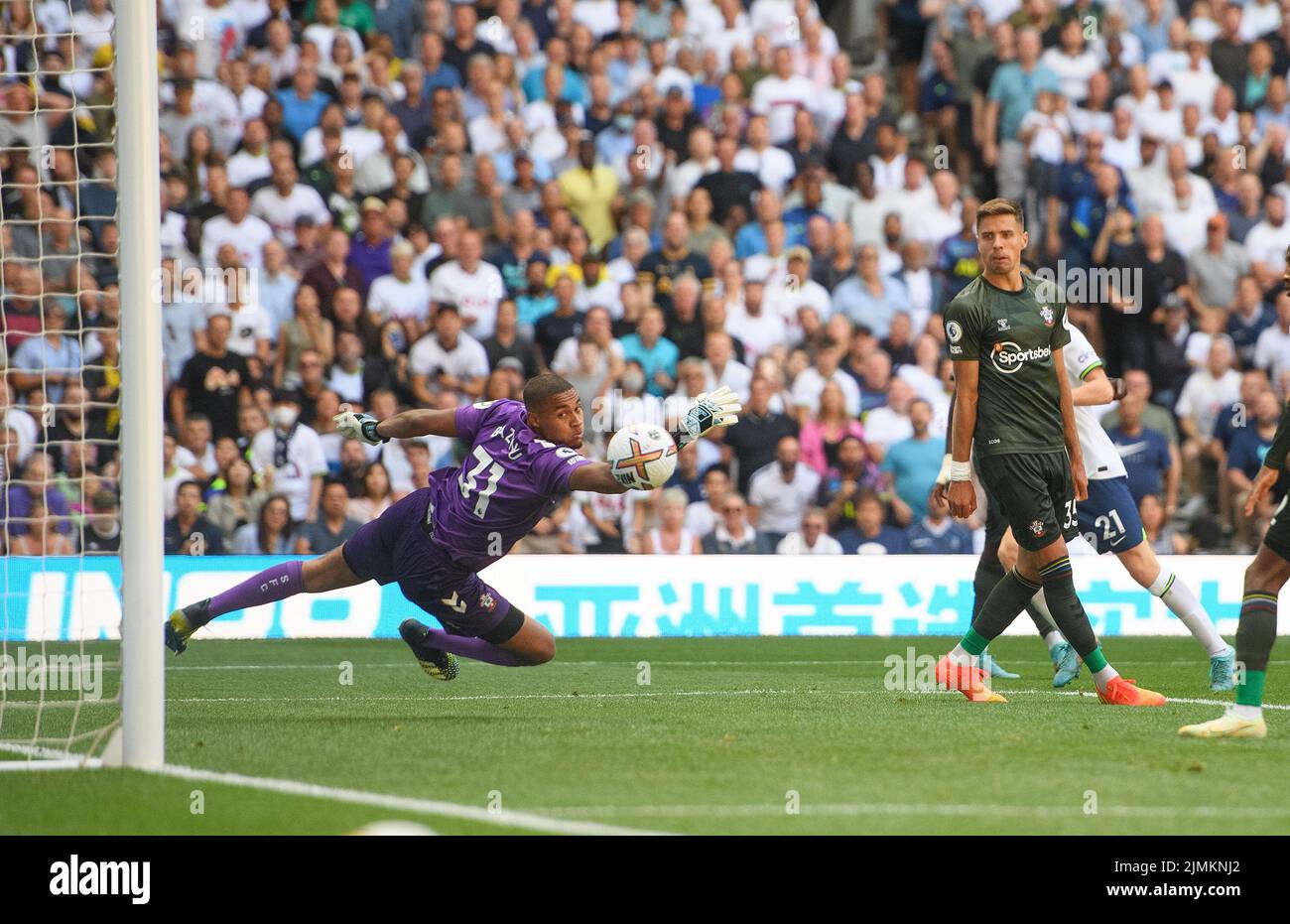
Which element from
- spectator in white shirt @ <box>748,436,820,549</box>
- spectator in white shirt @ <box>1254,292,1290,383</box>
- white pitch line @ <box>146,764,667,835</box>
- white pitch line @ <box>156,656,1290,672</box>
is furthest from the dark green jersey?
spectator in white shirt @ <box>1254,292,1290,383</box>

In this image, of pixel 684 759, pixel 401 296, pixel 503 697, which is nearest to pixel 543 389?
pixel 503 697

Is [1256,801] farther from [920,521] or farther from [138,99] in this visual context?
[920,521]

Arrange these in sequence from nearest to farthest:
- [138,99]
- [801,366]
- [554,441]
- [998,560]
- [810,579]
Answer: [138,99] → [554,441] → [998,560] → [810,579] → [801,366]

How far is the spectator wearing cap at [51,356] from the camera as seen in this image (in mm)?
14398

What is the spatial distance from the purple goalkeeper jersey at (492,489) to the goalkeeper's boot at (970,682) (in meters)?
2.27

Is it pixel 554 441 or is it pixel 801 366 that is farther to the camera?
pixel 801 366

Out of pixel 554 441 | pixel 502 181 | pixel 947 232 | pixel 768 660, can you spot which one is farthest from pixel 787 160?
pixel 554 441

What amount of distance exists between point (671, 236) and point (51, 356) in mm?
5611

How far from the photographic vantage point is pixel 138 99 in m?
6.77

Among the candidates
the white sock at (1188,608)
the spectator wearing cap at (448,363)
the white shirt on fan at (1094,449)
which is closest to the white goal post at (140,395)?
the white shirt on fan at (1094,449)

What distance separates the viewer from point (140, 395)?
263 inches

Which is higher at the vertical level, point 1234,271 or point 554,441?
point 1234,271

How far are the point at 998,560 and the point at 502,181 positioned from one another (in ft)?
26.9

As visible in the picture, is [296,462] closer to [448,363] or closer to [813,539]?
[448,363]
